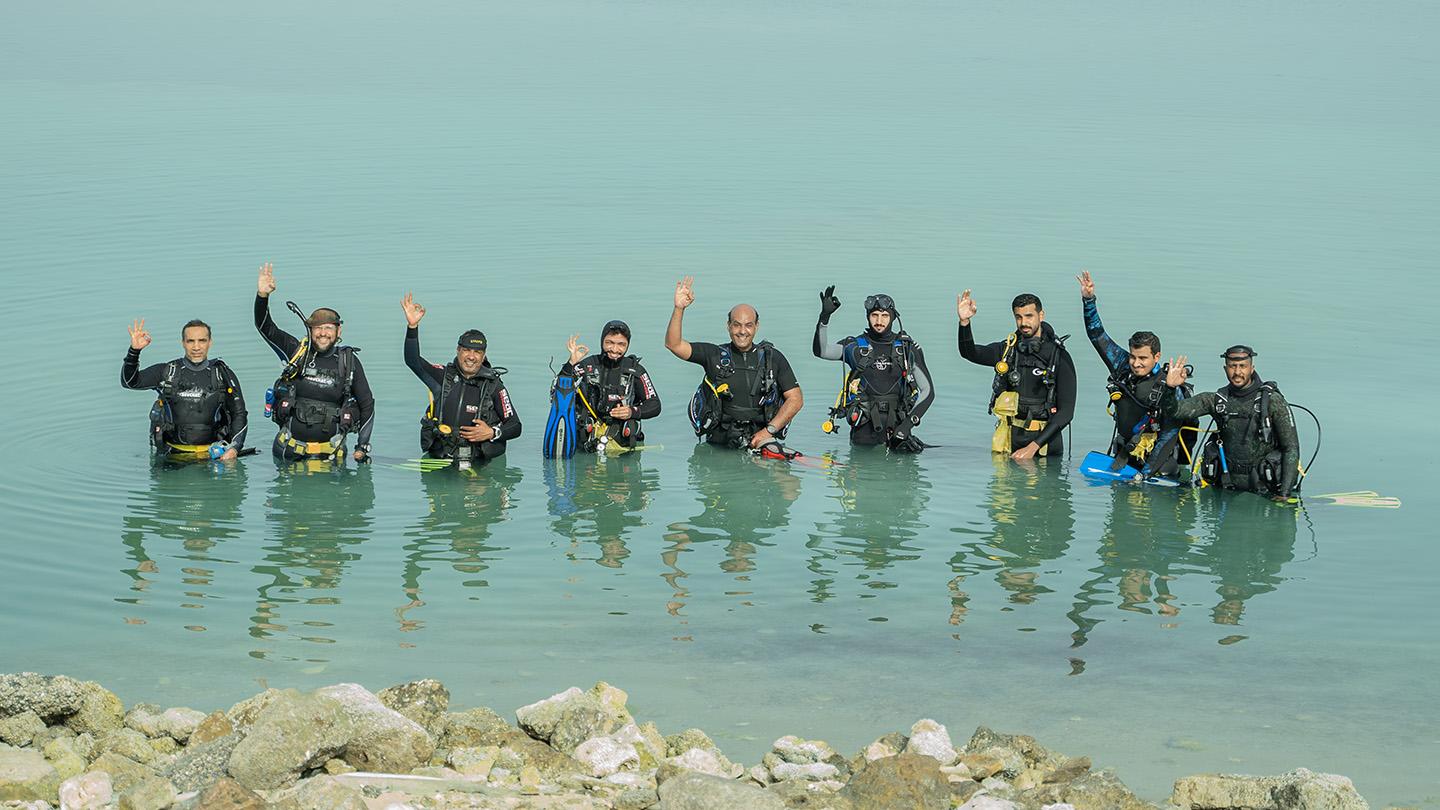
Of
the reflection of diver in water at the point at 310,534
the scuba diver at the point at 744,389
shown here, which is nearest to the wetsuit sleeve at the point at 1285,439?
the scuba diver at the point at 744,389

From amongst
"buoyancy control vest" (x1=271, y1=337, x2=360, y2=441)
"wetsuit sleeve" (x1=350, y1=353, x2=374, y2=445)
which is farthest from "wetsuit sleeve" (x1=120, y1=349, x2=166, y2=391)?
"wetsuit sleeve" (x1=350, y1=353, x2=374, y2=445)

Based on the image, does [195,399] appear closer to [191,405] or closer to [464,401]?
[191,405]

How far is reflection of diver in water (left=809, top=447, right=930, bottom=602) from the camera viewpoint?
37.2 feet

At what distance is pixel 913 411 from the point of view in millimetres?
14070

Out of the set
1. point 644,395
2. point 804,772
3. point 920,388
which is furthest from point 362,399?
point 804,772

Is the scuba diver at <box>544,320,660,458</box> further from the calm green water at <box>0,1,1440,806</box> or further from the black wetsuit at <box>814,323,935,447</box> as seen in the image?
the black wetsuit at <box>814,323,935,447</box>

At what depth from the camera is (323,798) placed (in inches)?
251

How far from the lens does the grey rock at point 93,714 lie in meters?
7.86

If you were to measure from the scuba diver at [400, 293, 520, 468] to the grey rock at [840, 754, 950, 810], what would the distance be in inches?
268

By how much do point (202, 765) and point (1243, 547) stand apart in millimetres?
7447

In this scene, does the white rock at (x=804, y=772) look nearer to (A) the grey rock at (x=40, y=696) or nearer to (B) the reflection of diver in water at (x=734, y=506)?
(B) the reflection of diver in water at (x=734, y=506)

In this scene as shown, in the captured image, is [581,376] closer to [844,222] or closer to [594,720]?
[594,720]

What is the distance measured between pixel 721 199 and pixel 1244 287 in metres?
8.74

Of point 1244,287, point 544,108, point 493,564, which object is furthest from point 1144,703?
point 544,108
